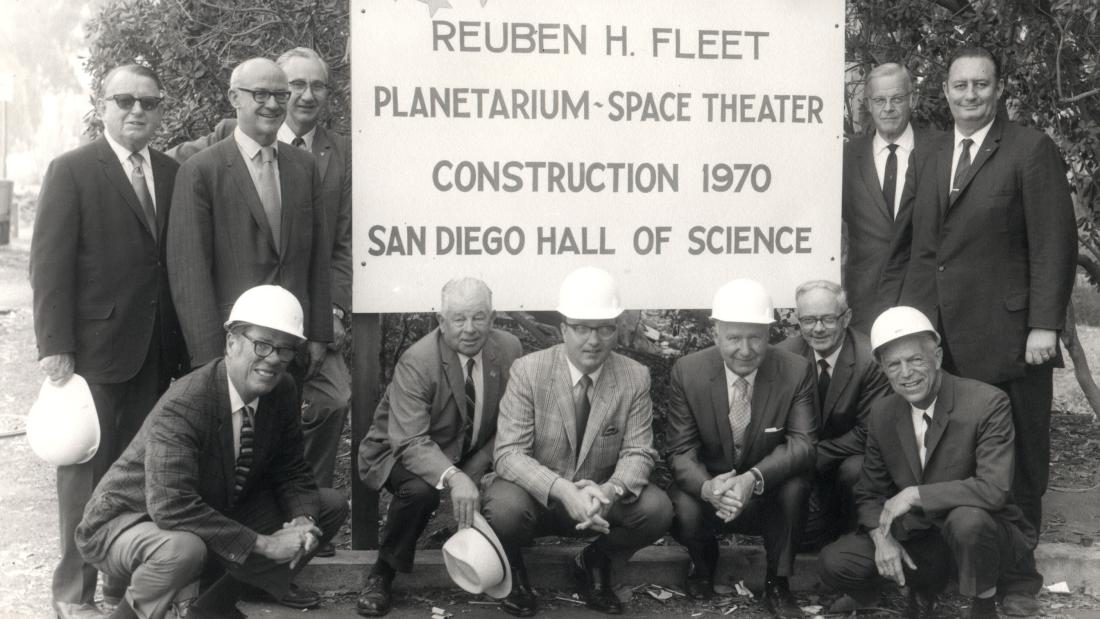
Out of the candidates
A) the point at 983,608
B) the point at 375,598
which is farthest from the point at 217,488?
the point at 983,608

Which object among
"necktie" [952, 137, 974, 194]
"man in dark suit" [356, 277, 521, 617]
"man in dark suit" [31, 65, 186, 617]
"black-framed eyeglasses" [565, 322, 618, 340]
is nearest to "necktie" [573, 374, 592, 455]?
"black-framed eyeglasses" [565, 322, 618, 340]

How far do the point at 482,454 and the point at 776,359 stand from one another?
1341 millimetres

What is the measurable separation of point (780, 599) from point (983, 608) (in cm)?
81

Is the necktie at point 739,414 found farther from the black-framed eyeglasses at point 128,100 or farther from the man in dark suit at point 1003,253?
the black-framed eyeglasses at point 128,100

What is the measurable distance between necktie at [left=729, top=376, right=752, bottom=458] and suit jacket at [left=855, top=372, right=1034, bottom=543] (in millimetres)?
534

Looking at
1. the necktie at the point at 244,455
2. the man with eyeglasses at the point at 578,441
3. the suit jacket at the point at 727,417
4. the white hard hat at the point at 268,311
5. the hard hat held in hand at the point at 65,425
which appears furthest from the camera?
the suit jacket at the point at 727,417

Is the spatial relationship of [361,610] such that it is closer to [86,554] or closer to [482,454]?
[482,454]

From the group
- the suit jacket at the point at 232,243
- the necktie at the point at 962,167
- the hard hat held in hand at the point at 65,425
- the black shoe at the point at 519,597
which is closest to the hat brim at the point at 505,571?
the black shoe at the point at 519,597

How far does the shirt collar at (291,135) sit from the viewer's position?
577 cm

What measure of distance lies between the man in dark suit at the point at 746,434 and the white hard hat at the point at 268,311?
1729 mm

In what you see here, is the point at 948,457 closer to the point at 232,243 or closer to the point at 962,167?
the point at 962,167

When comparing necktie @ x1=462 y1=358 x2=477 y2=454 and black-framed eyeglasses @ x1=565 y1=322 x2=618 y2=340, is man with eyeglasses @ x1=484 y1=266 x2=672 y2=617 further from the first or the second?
necktie @ x1=462 y1=358 x2=477 y2=454

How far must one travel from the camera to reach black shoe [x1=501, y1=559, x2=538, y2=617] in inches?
195

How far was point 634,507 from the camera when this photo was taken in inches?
193
